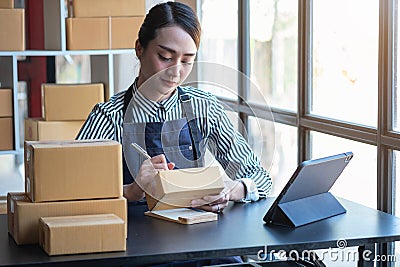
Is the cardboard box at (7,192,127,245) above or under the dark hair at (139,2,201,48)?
under

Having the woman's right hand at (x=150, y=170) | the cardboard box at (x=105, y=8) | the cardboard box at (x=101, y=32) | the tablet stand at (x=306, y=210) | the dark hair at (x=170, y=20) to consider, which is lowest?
the tablet stand at (x=306, y=210)

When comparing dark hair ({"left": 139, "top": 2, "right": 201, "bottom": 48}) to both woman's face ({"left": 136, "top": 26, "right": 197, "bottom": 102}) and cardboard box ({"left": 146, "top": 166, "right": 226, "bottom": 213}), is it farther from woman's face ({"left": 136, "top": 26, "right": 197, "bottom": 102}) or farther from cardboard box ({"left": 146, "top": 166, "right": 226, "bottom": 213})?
cardboard box ({"left": 146, "top": 166, "right": 226, "bottom": 213})

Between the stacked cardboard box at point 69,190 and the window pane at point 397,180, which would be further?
the window pane at point 397,180

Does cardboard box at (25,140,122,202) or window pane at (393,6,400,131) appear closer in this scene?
cardboard box at (25,140,122,202)

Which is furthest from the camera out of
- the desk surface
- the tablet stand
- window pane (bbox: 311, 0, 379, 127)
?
window pane (bbox: 311, 0, 379, 127)

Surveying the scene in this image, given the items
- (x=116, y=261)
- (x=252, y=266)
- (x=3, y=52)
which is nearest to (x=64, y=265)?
(x=116, y=261)

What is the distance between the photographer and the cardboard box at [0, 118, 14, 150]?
360 cm

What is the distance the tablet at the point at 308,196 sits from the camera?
2084 mm

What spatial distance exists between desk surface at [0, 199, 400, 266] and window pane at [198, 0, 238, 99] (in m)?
1.83

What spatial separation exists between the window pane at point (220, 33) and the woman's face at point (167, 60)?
149 centimetres

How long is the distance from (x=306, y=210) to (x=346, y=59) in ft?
3.18

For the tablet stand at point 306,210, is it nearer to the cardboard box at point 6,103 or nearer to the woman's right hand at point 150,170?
the woman's right hand at point 150,170

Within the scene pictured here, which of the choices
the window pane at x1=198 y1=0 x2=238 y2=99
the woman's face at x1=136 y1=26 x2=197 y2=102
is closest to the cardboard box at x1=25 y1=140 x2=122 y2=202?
the woman's face at x1=136 y1=26 x2=197 y2=102

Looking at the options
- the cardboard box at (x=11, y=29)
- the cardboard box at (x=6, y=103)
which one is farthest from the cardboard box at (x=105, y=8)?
the cardboard box at (x=6, y=103)
